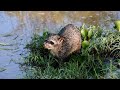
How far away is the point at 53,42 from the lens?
16.4ft

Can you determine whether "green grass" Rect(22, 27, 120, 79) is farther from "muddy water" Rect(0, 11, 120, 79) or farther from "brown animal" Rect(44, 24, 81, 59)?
"muddy water" Rect(0, 11, 120, 79)

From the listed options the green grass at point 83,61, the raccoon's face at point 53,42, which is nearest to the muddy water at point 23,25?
the green grass at point 83,61

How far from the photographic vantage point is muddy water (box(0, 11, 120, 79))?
4980mm

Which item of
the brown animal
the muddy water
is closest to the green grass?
the brown animal

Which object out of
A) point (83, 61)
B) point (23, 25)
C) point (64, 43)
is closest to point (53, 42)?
point (64, 43)

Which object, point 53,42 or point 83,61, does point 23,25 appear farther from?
point 83,61

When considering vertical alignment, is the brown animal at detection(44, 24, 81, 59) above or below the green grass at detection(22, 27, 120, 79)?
above

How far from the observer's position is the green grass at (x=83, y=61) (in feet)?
14.1

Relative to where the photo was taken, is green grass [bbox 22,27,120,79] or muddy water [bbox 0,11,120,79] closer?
green grass [bbox 22,27,120,79]

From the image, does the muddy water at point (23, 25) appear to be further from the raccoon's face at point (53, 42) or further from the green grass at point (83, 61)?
the raccoon's face at point (53, 42)

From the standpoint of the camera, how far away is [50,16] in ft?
24.9

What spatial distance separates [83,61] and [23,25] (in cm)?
265

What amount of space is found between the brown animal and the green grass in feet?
0.33

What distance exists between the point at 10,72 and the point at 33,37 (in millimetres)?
1368
